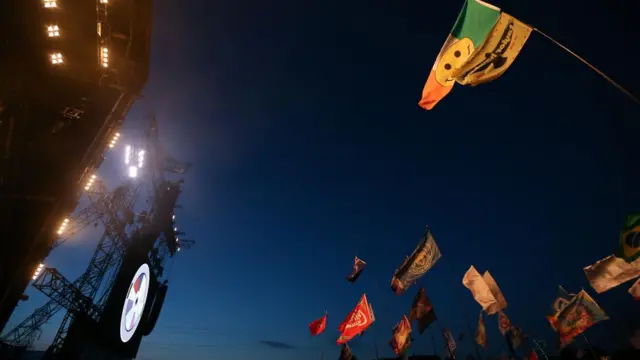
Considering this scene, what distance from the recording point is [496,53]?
6.34 metres

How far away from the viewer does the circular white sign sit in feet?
62.4

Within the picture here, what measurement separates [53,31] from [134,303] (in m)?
18.2

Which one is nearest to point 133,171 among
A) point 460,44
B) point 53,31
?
point 53,31

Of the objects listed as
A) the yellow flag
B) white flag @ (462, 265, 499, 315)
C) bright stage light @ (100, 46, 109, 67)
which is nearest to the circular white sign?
bright stage light @ (100, 46, 109, 67)

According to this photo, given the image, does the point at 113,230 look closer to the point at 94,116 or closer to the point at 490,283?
the point at 94,116

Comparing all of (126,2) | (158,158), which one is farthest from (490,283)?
(158,158)

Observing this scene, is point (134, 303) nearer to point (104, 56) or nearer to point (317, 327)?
point (317, 327)

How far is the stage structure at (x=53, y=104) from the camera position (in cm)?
732

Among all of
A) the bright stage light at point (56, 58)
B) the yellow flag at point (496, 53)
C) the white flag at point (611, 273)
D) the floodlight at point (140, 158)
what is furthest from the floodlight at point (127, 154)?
the white flag at point (611, 273)

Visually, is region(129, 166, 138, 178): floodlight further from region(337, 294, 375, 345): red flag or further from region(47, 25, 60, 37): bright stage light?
region(337, 294, 375, 345): red flag

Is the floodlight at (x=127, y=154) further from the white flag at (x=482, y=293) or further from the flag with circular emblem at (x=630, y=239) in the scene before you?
the flag with circular emblem at (x=630, y=239)

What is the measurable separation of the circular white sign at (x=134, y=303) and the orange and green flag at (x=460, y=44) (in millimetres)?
21948

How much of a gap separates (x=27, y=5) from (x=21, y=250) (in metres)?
6.61

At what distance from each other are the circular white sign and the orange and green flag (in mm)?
21948
